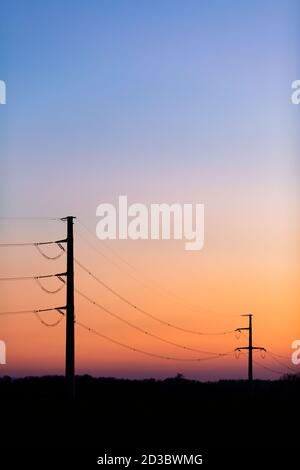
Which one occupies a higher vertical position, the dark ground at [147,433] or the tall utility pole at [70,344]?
the tall utility pole at [70,344]

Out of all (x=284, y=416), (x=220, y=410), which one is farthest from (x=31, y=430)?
(x=220, y=410)

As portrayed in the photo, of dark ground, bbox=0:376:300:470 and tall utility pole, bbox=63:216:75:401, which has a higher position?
tall utility pole, bbox=63:216:75:401

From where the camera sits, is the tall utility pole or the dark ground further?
the tall utility pole

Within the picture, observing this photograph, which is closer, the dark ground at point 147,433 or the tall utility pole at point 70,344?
the dark ground at point 147,433

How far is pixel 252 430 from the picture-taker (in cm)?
4450

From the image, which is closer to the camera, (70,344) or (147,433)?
(147,433)

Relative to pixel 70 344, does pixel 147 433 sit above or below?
below

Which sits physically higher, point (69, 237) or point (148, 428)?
point (69, 237)
